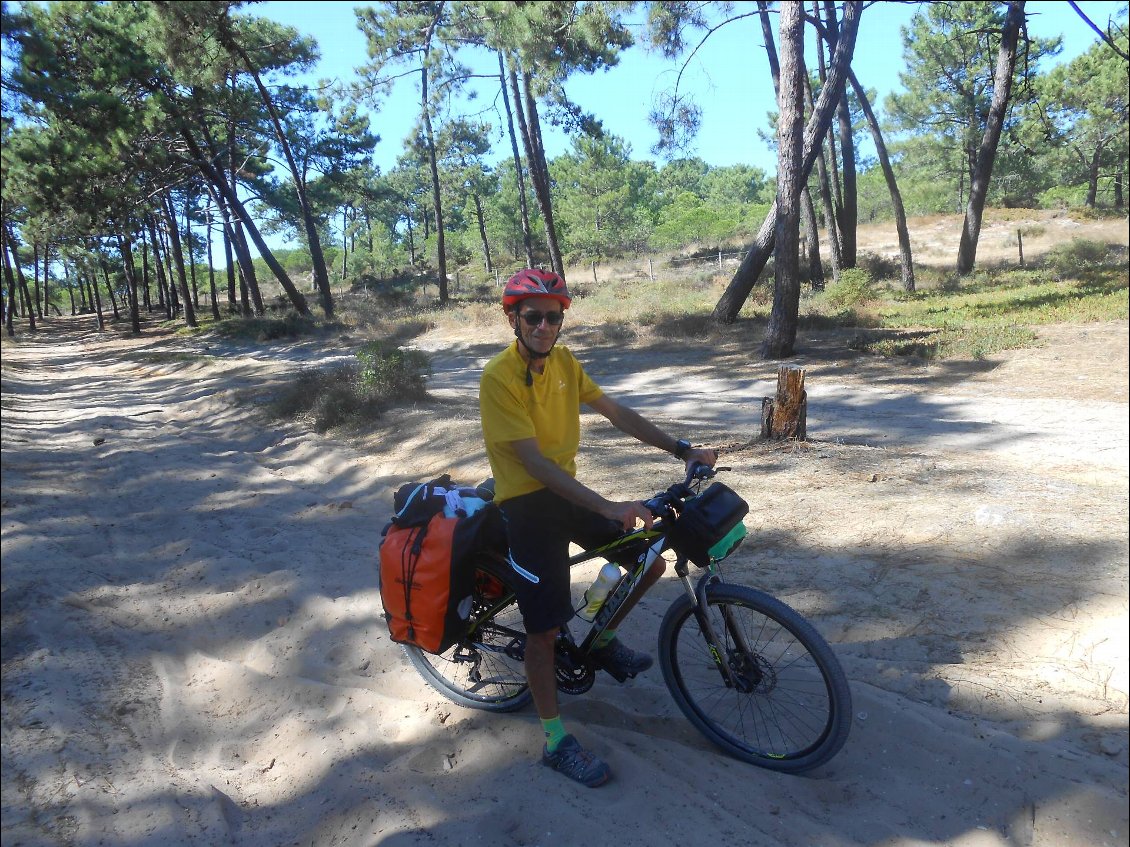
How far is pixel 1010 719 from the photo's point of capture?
128 inches

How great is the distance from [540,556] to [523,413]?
565mm

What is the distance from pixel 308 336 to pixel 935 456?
2322 centimetres

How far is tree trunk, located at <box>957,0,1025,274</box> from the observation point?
18.0 metres

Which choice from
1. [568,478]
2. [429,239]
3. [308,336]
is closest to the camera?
[568,478]

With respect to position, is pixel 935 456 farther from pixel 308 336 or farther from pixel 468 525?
pixel 308 336

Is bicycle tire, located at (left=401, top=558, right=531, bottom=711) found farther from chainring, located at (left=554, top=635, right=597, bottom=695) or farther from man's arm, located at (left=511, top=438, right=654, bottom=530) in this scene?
man's arm, located at (left=511, top=438, right=654, bottom=530)

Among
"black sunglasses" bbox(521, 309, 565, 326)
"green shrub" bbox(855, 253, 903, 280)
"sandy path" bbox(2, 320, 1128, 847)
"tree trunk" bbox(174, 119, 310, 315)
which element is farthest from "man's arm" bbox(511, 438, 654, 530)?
"tree trunk" bbox(174, 119, 310, 315)

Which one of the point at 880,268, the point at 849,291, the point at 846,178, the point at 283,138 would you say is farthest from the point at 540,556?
the point at 283,138

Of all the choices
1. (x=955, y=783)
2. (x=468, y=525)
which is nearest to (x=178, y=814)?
(x=468, y=525)

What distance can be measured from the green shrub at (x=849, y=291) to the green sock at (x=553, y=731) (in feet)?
62.3

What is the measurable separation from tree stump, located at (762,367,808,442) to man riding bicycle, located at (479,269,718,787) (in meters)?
4.56

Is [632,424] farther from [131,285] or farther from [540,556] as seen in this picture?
[131,285]

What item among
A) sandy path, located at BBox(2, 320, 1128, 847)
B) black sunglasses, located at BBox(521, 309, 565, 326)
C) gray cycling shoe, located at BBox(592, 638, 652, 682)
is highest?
black sunglasses, located at BBox(521, 309, 565, 326)

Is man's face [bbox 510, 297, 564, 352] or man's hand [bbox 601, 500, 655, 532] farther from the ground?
man's face [bbox 510, 297, 564, 352]
